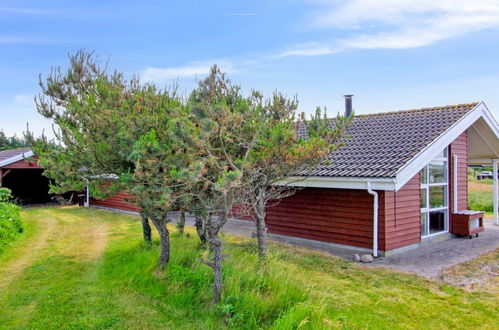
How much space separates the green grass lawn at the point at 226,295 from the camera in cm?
450

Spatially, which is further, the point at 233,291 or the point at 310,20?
the point at 310,20

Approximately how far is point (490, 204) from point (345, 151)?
1125 centimetres

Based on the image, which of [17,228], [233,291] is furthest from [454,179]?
[17,228]

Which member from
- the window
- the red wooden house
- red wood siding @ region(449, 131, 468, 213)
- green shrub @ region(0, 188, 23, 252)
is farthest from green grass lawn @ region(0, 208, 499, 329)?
red wood siding @ region(449, 131, 468, 213)

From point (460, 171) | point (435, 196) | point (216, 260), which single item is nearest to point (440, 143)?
point (435, 196)

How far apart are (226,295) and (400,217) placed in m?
5.36

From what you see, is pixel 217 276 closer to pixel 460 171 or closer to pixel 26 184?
pixel 460 171

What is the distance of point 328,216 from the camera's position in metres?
8.95

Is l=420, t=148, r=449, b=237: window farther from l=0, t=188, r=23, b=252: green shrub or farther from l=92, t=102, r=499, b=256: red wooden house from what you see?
l=0, t=188, r=23, b=252: green shrub

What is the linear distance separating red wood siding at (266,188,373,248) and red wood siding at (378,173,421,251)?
13.4 inches

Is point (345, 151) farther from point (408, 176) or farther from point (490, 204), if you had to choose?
point (490, 204)

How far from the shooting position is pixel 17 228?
10820 mm

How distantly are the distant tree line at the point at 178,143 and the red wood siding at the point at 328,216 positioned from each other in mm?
2735

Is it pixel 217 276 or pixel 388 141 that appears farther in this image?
pixel 388 141
